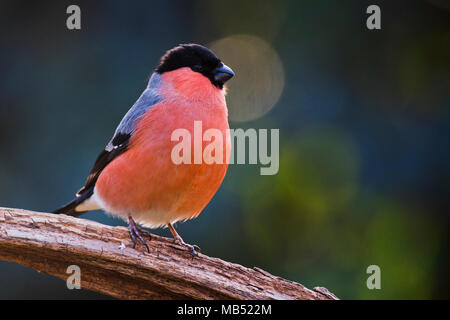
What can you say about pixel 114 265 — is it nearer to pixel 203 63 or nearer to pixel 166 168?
pixel 166 168

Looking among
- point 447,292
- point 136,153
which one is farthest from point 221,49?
point 447,292

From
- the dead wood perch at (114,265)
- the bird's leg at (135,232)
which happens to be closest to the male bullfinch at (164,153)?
the bird's leg at (135,232)

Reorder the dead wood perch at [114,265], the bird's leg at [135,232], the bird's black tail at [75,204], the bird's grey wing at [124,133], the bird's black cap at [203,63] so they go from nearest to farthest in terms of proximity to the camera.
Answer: the dead wood perch at [114,265] < the bird's leg at [135,232] < the bird's grey wing at [124,133] < the bird's black cap at [203,63] < the bird's black tail at [75,204]

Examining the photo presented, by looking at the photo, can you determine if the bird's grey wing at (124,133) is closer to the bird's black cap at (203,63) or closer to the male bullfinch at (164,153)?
the male bullfinch at (164,153)

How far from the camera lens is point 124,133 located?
3676mm

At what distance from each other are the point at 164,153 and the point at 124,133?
55cm

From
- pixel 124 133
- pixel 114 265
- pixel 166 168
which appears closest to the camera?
pixel 114 265

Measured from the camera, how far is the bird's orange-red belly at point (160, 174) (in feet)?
10.8

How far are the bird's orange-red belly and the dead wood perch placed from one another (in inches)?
12.3

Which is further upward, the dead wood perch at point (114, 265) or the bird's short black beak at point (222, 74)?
the bird's short black beak at point (222, 74)

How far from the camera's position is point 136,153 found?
339cm

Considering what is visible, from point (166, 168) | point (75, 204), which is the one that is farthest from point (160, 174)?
point (75, 204)

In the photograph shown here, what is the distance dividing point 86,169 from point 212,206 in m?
1.19

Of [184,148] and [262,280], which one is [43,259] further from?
[262,280]
